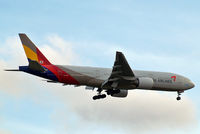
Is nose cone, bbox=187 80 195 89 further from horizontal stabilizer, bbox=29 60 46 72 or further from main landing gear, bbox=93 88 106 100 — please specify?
horizontal stabilizer, bbox=29 60 46 72

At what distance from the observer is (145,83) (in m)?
40.4

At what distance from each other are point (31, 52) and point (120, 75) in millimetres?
10033

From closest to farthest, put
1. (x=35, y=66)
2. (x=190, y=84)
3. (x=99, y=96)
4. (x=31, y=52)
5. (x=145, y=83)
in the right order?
(x=35, y=66)
(x=31, y=52)
(x=145, y=83)
(x=99, y=96)
(x=190, y=84)

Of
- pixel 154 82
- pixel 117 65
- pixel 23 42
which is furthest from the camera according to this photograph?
pixel 154 82

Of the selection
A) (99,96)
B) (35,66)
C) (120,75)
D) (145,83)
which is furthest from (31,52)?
(145,83)

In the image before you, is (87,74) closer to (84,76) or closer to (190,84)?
(84,76)

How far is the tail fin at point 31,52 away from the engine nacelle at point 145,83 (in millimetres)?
10187

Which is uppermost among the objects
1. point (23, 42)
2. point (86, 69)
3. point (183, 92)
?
point (23, 42)

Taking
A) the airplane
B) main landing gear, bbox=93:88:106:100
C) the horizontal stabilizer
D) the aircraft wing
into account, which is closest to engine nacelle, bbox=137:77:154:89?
the airplane

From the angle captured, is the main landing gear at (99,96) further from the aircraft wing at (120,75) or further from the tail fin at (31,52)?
the tail fin at (31,52)

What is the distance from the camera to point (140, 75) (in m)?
43.5

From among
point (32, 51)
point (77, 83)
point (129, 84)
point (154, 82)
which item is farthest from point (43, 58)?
point (154, 82)

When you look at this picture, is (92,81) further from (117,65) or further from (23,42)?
(23,42)

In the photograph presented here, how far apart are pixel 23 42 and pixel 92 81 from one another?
8665 millimetres
